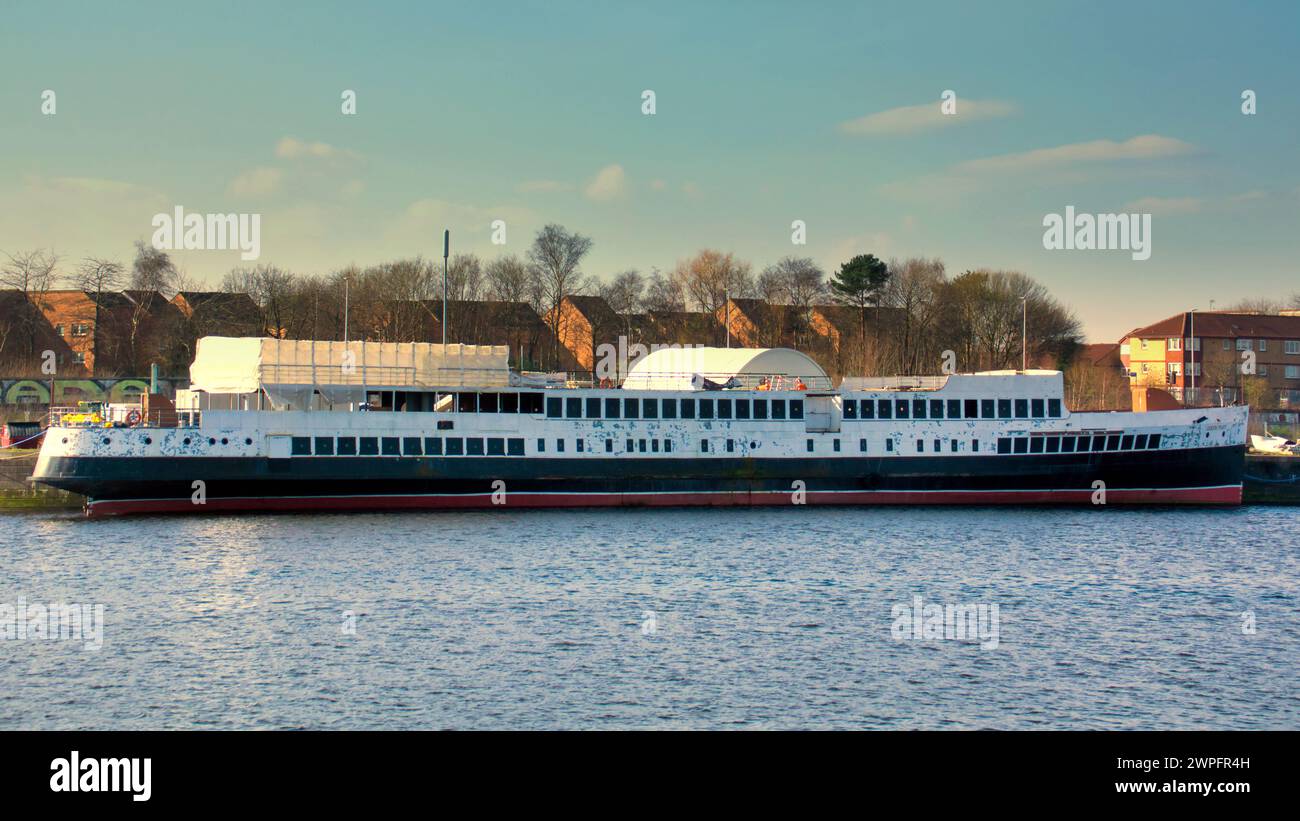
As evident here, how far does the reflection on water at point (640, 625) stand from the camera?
25.0m

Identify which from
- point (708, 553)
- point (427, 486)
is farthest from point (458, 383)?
point (708, 553)

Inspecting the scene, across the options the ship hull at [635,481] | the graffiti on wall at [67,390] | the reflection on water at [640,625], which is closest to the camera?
the reflection on water at [640,625]

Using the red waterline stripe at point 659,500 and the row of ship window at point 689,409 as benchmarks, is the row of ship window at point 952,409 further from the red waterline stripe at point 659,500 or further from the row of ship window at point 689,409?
the red waterline stripe at point 659,500

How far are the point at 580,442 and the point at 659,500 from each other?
4708 mm

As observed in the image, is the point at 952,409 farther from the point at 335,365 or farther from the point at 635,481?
the point at 335,365

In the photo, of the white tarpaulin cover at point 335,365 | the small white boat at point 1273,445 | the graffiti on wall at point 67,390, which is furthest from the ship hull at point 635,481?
the graffiti on wall at point 67,390

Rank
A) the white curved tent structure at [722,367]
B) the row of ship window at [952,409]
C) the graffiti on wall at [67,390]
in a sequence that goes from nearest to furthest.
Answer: the row of ship window at [952,409] → the white curved tent structure at [722,367] → the graffiti on wall at [67,390]

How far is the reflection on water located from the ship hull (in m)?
2.36

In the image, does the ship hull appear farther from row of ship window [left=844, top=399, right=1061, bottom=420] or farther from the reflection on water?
the reflection on water

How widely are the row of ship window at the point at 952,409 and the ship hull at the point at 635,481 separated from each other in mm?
2043

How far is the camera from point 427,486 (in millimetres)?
56094

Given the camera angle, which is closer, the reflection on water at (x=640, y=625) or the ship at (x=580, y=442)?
the reflection on water at (x=640, y=625)
